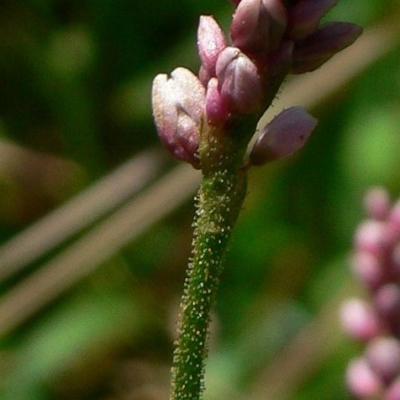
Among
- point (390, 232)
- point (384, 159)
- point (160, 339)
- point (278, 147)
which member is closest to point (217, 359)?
point (160, 339)

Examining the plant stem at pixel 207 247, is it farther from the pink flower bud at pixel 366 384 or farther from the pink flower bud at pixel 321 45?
the pink flower bud at pixel 366 384

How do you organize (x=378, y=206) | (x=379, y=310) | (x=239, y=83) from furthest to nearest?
(x=378, y=206) < (x=379, y=310) < (x=239, y=83)

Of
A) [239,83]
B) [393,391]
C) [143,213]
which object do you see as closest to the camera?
[239,83]

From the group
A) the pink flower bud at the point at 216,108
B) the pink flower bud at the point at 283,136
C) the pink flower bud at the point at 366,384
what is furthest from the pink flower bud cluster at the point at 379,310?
the pink flower bud at the point at 216,108

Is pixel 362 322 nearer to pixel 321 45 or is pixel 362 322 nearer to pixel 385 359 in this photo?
pixel 385 359

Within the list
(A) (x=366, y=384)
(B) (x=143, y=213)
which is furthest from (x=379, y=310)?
(B) (x=143, y=213)

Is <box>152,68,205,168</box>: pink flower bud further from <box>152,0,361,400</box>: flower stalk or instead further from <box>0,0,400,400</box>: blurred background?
<box>0,0,400,400</box>: blurred background

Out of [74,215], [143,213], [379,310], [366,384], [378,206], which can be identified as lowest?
[366,384]
